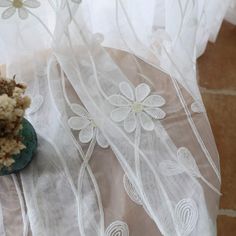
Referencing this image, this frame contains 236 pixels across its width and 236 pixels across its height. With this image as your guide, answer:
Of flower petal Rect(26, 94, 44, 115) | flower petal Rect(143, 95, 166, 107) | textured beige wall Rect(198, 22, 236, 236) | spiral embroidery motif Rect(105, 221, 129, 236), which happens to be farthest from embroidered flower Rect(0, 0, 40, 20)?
textured beige wall Rect(198, 22, 236, 236)

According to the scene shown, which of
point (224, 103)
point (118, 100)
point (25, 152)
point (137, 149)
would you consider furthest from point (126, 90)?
point (224, 103)

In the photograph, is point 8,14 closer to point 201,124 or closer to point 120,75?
point 120,75

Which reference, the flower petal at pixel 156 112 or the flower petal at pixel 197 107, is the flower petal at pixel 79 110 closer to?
the flower petal at pixel 156 112

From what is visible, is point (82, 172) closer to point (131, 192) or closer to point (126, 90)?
point (131, 192)

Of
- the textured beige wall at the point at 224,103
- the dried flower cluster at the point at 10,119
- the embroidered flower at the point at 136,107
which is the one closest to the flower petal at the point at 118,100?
the embroidered flower at the point at 136,107

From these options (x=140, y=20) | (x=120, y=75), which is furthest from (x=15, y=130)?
(x=140, y=20)

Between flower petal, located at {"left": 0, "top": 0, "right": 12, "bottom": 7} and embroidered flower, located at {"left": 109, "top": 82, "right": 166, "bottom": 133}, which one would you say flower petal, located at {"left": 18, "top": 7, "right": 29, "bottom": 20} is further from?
embroidered flower, located at {"left": 109, "top": 82, "right": 166, "bottom": 133}
